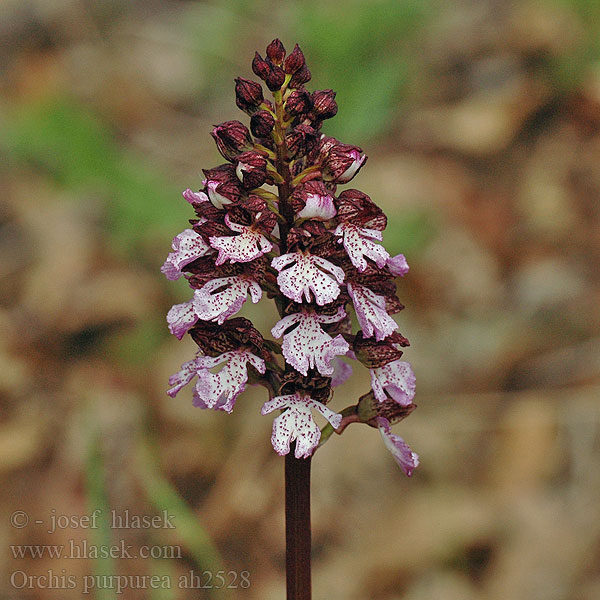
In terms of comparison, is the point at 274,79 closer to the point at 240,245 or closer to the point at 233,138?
the point at 233,138

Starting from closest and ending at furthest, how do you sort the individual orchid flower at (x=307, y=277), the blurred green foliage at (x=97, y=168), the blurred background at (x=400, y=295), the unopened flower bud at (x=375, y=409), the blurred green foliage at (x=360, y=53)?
the individual orchid flower at (x=307, y=277)
the unopened flower bud at (x=375, y=409)
the blurred background at (x=400, y=295)
the blurred green foliage at (x=97, y=168)
the blurred green foliage at (x=360, y=53)

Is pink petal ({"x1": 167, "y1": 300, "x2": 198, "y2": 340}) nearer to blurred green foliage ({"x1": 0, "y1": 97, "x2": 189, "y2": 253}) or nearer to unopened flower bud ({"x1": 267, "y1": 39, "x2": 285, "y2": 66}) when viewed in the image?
unopened flower bud ({"x1": 267, "y1": 39, "x2": 285, "y2": 66})

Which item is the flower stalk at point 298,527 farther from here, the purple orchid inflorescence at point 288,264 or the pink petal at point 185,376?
the pink petal at point 185,376

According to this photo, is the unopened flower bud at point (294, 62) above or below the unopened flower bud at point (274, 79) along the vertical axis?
above

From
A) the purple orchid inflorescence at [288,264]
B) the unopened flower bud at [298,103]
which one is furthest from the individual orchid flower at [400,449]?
the unopened flower bud at [298,103]

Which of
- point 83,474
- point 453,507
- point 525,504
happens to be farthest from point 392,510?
point 83,474

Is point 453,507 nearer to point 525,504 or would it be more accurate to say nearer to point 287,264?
point 525,504
